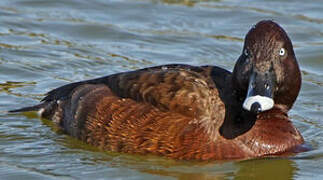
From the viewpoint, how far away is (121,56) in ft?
36.7

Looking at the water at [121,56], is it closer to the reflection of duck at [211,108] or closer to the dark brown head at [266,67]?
the reflection of duck at [211,108]

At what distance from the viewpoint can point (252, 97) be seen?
7238 millimetres

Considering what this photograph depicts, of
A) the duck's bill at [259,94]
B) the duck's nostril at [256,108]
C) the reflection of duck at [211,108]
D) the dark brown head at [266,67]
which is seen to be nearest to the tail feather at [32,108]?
the reflection of duck at [211,108]

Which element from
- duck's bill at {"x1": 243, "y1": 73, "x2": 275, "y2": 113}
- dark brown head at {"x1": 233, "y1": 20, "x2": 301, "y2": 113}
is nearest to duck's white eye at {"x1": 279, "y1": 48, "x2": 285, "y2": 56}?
dark brown head at {"x1": 233, "y1": 20, "x2": 301, "y2": 113}

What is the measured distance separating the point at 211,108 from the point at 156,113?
19.9 inches

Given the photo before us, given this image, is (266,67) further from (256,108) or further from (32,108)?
(32,108)

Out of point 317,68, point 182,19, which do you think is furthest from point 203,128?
point 182,19

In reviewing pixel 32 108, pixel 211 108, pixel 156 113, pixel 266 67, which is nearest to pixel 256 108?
pixel 266 67

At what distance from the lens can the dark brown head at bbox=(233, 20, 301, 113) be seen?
24.1 feet

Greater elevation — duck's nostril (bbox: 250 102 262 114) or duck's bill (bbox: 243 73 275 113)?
duck's bill (bbox: 243 73 275 113)

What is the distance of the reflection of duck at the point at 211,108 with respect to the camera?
751 cm

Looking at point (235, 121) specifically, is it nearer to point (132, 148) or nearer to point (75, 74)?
point (132, 148)

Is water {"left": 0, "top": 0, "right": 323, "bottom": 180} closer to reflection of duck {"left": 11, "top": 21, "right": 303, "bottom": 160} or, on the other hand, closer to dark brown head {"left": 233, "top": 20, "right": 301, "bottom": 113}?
reflection of duck {"left": 11, "top": 21, "right": 303, "bottom": 160}

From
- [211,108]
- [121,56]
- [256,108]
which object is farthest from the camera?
[121,56]
